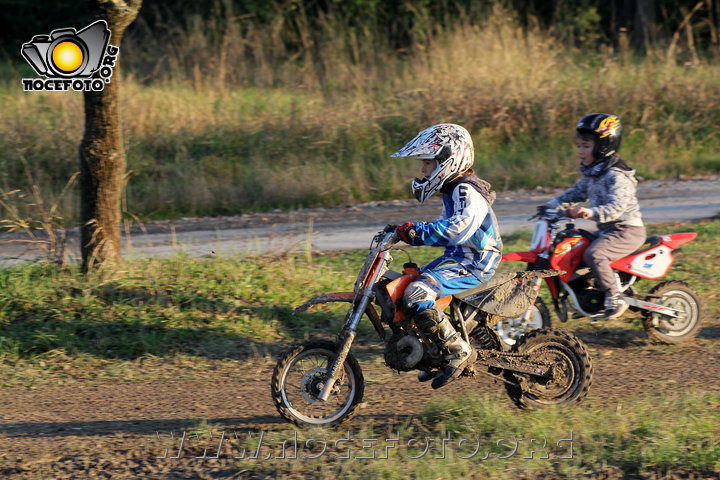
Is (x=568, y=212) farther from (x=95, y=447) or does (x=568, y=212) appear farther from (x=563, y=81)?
(x=563, y=81)

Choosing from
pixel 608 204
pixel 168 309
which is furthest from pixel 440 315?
pixel 168 309

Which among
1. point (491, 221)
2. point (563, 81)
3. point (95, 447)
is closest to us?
point (95, 447)

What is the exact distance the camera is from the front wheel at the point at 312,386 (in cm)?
525

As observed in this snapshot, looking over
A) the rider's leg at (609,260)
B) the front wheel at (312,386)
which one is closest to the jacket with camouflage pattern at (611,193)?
the rider's leg at (609,260)

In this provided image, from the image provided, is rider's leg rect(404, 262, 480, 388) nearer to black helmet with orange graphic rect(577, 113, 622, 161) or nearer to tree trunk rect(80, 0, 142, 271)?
black helmet with orange graphic rect(577, 113, 622, 161)

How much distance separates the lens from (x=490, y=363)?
5457 mm

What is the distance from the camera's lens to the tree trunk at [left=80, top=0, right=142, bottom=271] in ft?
25.0

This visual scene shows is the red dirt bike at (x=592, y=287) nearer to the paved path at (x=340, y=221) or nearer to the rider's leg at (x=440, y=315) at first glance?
the rider's leg at (x=440, y=315)

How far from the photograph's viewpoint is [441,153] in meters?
5.25

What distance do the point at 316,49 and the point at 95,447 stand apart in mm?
15925

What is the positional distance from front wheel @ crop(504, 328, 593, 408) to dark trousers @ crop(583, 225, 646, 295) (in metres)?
1.43

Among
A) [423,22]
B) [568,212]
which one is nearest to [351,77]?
[423,22]

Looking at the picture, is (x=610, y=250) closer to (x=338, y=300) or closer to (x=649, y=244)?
(x=649, y=244)

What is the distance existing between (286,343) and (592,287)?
2.65 m
